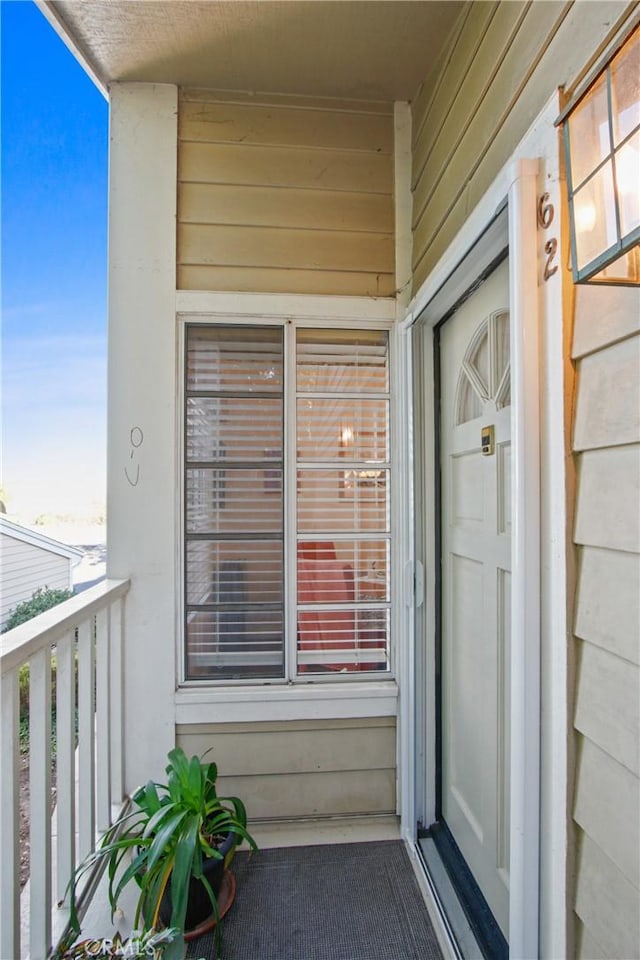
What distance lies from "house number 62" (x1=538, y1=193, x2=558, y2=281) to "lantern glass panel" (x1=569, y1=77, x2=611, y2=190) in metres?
0.15

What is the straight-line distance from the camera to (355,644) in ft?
5.96

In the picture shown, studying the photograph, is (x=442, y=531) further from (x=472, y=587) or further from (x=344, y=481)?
(x=344, y=481)

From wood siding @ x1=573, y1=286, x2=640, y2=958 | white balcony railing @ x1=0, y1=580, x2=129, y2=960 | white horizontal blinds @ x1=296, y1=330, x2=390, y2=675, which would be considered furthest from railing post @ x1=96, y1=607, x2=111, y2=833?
wood siding @ x1=573, y1=286, x2=640, y2=958

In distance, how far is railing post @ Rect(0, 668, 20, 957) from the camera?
967 mm

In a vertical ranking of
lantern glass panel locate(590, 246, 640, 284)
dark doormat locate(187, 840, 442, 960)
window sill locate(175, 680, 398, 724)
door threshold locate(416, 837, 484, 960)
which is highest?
lantern glass panel locate(590, 246, 640, 284)

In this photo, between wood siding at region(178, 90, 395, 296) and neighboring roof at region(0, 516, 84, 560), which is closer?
neighboring roof at region(0, 516, 84, 560)

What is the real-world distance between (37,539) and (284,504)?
0.87 m

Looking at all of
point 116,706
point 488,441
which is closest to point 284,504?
point 488,441

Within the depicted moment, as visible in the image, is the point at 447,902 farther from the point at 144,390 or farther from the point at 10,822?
the point at 144,390

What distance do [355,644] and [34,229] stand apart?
101 inches

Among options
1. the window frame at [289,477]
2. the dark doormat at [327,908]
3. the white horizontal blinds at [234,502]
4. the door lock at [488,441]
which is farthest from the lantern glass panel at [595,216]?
the dark doormat at [327,908]

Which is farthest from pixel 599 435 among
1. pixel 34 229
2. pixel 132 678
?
pixel 34 229

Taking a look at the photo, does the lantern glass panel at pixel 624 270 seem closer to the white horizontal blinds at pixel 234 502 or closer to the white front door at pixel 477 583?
the white front door at pixel 477 583

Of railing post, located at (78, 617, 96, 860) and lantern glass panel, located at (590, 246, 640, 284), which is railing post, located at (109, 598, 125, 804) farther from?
lantern glass panel, located at (590, 246, 640, 284)
